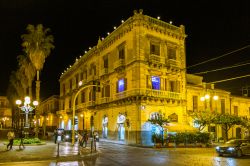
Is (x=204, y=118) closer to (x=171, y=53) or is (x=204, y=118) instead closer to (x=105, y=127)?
(x=171, y=53)

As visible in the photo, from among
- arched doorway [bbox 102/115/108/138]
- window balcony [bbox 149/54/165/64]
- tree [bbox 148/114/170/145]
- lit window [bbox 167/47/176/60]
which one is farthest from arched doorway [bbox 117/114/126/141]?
lit window [bbox 167/47/176/60]

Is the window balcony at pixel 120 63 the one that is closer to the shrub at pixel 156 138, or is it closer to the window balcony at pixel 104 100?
the window balcony at pixel 104 100

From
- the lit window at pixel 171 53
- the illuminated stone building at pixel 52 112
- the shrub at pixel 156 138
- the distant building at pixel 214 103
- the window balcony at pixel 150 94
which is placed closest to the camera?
the shrub at pixel 156 138

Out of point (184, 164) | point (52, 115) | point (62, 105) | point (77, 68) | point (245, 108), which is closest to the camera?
point (184, 164)

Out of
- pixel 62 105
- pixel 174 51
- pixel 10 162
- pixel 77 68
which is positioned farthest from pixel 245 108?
pixel 10 162

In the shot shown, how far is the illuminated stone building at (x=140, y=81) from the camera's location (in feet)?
119

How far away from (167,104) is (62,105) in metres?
33.9

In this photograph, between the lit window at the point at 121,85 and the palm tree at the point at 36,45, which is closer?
the palm tree at the point at 36,45

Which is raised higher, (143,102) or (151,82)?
(151,82)

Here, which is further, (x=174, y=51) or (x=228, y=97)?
(x=228, y=97)

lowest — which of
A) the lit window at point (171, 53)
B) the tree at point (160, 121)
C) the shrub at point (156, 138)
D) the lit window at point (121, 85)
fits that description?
the shrub at point (156, 138)

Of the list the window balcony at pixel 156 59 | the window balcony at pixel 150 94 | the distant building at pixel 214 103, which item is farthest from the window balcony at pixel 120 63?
the distant building at pixel 214 103

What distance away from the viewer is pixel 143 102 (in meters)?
35.8

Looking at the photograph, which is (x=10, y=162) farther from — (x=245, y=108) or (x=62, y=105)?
(x=62, y=105)
